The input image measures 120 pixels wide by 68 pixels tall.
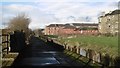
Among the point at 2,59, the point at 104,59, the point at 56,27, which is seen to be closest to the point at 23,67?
the point at 2,59

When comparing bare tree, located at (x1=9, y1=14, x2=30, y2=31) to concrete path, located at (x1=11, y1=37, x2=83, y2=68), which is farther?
bare tree, located at (x1=9, y1=14, x2=30, y2=31)

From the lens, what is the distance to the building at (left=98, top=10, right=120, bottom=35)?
11578cm

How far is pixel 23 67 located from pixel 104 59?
16.8 feet

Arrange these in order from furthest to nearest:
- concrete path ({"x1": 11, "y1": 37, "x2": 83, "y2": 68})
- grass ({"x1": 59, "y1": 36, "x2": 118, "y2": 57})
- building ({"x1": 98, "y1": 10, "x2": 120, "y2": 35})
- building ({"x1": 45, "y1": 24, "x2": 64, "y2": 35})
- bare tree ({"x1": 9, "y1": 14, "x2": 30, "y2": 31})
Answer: building ({"x1": 45, "y1": 24, "x2": 64, "y2": 35}) → building ({"x1": 98, "y1": 10, "x2": 120, "y2": 35}) → bare tree ({"x1": 9, "y1": 14, "x2": 30, "y2": 31}) → grass ({"x1": 59, "y1": 36, "x2": 118, "y2": 57}) → concrete path ({"x1": 11, "y1": 37, "x2": 83, "y2": 68})

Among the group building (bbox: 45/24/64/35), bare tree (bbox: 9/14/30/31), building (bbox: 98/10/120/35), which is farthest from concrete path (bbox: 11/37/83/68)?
building (bbox: 45/24/64/35)

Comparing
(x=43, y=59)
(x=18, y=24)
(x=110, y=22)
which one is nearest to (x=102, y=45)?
(x=43, y=59)

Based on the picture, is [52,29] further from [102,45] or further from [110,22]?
[102,45]

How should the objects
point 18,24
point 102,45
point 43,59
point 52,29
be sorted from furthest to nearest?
point 52,29 → point 18,24 → point 102,45 → point 43,59

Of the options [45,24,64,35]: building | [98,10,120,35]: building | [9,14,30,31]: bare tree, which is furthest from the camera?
[45,24,64,35]: building

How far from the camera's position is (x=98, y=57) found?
19.5 meters

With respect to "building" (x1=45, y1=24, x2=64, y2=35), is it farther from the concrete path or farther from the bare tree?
the concrete path

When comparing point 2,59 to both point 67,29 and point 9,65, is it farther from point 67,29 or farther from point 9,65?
point 67,29

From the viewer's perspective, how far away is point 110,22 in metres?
122

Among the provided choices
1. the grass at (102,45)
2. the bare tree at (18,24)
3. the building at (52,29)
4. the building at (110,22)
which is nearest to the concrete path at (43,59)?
the grass at (102,45)
